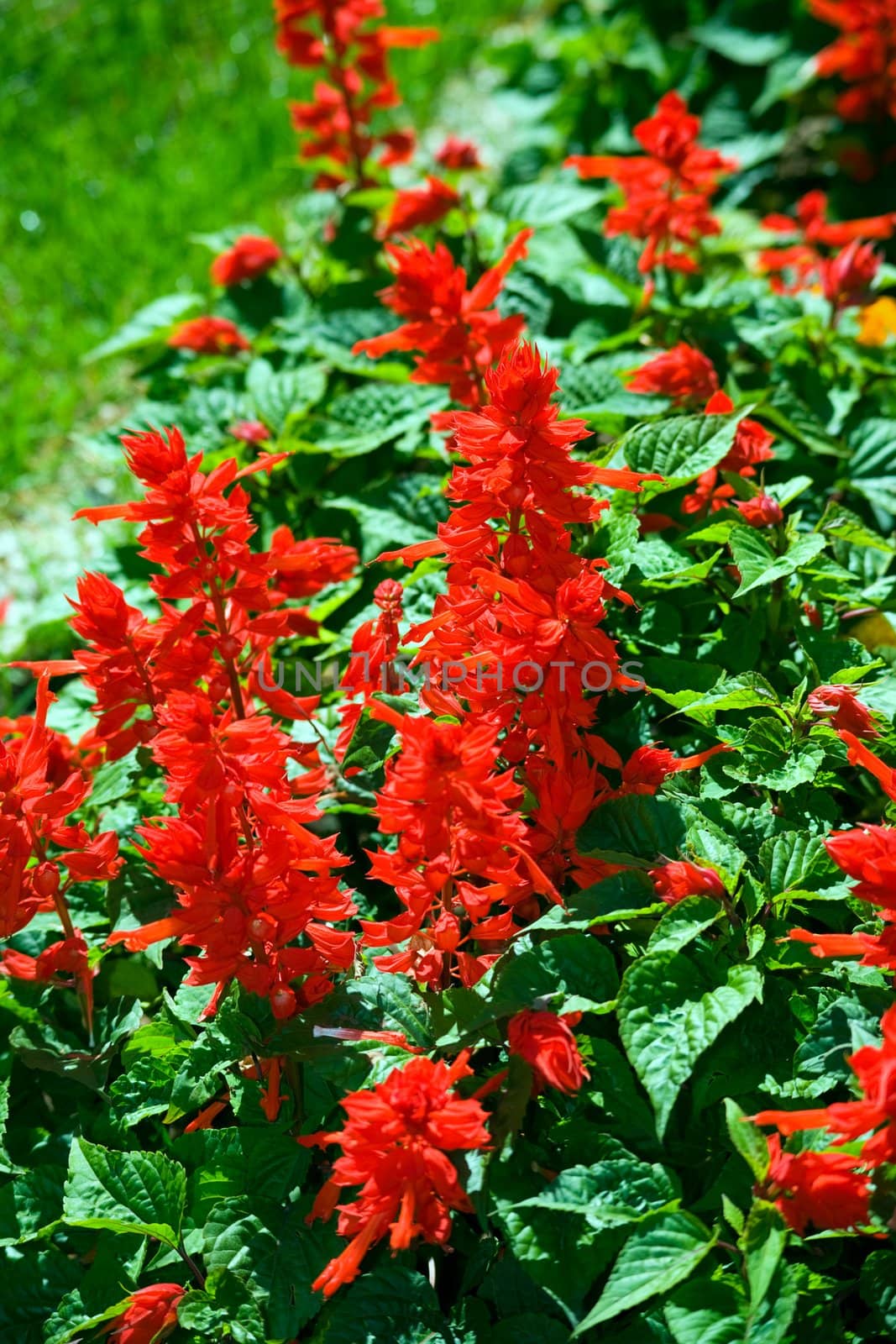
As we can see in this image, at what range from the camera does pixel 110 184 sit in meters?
4.54

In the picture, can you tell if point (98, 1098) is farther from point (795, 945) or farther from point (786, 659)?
point (786, 659)

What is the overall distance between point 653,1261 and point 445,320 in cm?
125

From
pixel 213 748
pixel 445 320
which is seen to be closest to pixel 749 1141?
pixel 213 748

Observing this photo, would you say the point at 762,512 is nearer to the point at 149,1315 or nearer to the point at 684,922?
the point at 684,922

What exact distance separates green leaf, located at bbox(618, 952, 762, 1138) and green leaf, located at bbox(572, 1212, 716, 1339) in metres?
0.12

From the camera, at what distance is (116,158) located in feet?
15.8

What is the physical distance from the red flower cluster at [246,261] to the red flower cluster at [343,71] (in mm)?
302

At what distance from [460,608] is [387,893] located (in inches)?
22.7

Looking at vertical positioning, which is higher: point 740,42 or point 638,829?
point 740,42

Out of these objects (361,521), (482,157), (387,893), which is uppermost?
(482,157)

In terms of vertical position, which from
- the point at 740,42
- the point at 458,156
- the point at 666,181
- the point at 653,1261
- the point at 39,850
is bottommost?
the point at 653,1261

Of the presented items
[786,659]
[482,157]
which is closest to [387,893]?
[786,659]

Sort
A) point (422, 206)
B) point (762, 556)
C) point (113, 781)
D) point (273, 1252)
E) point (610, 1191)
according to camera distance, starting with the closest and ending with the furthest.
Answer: point (610, 1191) < point (273, 1252) < point (762, 556) < point (113, 781) < point (422, 206)

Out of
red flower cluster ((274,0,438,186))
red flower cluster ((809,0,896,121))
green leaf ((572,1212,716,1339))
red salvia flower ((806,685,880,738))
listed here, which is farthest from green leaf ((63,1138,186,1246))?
red flower cluster ((809,0,896,121))
